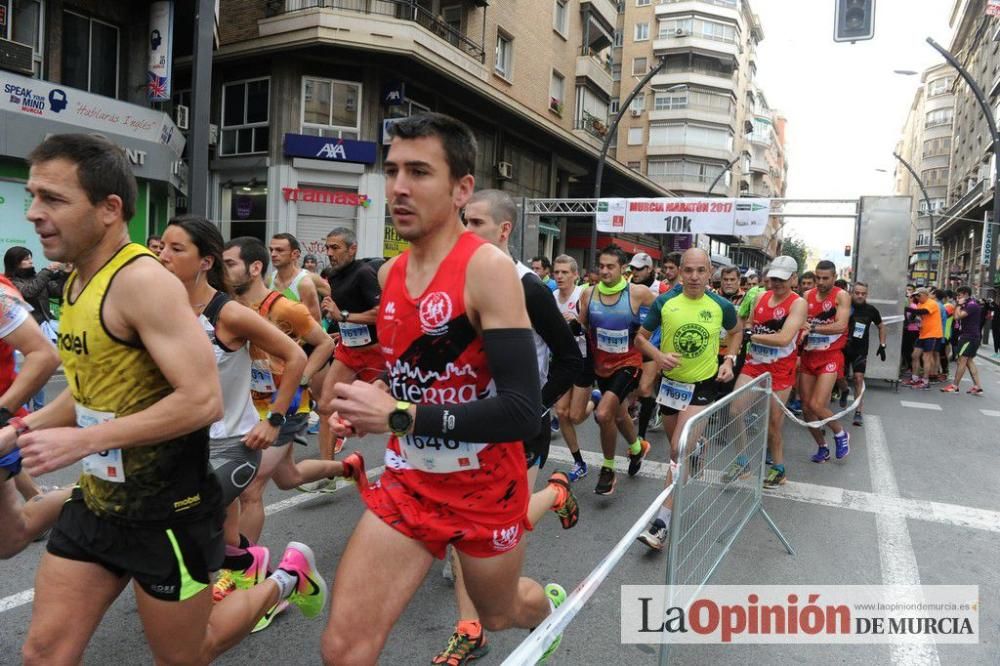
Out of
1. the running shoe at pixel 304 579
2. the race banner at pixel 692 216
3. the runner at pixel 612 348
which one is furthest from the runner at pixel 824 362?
the race banner at pixel 692 216

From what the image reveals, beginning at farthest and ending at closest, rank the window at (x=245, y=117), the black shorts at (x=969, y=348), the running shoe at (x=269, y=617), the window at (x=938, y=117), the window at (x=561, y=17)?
the window at (x=938, y=117)
the window at (x=561, y=17)
the window at (x=245, y=117)
the black shorts at (x=969, y=348)
the running shoe at (x=269, y=617)

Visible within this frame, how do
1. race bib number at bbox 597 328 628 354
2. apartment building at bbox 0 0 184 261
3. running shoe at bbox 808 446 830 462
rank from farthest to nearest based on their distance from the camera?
apartment building at bbox 0 0 184 261
running shoe at bbox 808 446 830 462
race bib number at bbox 597 328 628 354

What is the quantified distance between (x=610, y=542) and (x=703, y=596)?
4.03 feet

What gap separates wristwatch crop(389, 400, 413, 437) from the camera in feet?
5.66

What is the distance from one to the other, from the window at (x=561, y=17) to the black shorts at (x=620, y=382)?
24963 mm

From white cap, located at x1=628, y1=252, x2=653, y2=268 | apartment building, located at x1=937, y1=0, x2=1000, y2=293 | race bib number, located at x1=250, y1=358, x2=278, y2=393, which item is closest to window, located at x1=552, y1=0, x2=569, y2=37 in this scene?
white cap, located at x1=628, y1=252, x2=653, y2=268

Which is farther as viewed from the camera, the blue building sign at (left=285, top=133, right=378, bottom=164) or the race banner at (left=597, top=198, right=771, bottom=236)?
the blue building sign at (left=285, top=133, right=378, bottom=164)

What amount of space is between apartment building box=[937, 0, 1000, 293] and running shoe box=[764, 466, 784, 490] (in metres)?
34.1

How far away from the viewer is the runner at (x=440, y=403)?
1.81 meters

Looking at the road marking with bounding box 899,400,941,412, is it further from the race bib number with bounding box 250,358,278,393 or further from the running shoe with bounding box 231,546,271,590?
the running shoe with bounding box 231,546,271,590

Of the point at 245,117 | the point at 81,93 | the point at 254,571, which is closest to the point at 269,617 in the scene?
the point at 254,571

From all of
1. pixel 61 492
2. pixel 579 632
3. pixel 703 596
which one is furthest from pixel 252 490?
pixel 703 596

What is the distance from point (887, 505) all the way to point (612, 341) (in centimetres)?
257

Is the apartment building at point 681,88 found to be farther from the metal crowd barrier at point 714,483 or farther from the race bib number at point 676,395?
the metal crowd barrier at point 714,483
